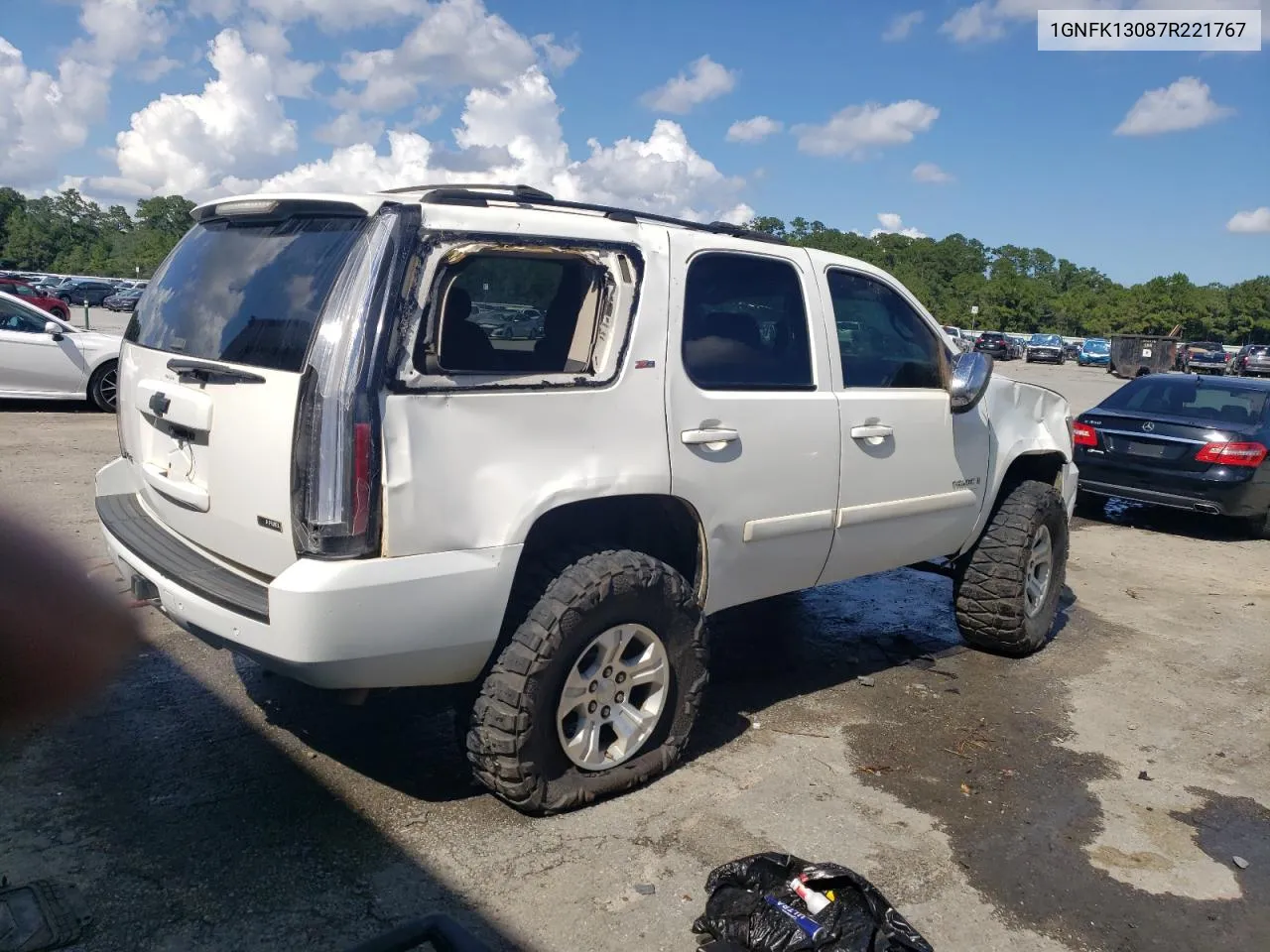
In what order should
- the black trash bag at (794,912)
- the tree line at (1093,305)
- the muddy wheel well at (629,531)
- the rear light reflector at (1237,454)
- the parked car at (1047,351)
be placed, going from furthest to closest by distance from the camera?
the tree line at (1093,305)
the parked car at (1047,351)
the rear light reflector at (1237,454)
the muddy wheel well at (629,531)
the black trash bag at (794,912)

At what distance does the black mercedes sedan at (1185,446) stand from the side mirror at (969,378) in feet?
16.3

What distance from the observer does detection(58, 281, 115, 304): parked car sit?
49.8 metres

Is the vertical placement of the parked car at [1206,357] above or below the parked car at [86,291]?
below

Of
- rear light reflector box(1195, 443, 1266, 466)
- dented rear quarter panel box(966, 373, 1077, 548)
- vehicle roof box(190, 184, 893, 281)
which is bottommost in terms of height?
rear light reflector box(1195, 443, 1266, 466)

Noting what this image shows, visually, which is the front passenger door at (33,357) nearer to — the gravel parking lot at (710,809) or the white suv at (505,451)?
the gravel parking lot at (710,809)

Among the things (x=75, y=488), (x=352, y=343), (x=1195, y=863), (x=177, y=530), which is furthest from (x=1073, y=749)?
(x=75, y=488)

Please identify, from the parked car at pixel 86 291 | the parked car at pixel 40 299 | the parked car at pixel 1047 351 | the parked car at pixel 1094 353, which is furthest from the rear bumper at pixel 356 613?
the parked car at pixel 1094 353

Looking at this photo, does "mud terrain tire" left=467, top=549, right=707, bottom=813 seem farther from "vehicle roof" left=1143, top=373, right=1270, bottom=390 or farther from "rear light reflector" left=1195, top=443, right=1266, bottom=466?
"vehicle roof" left=1143, top=373, right=1270, bottom=390

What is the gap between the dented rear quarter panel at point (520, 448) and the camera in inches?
116

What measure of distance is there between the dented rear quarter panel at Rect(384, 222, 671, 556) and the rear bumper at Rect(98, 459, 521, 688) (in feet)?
0.28

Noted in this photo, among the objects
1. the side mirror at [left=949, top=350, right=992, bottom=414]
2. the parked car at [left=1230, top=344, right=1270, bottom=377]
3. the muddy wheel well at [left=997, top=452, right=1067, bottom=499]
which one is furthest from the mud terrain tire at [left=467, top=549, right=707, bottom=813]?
the parked car at [left=1230, top=344, right=1270, bottom=377]

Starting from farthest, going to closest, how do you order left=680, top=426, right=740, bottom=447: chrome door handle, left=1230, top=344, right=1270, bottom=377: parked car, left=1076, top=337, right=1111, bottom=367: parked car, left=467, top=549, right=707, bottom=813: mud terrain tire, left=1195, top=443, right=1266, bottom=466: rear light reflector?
1. left=1076, top=337, right=1111, bottom=367: parked car
2. left=1230, top=344, right=1270, bottom=377: parked car
3. left=1195, top=443, right=1266, bottom=466: rear light reflector
4. left=680, top=426, right=740, bottom=447: chrome door handle
5. left=467, top=549, right=707, bottom=813: mud terrain tire

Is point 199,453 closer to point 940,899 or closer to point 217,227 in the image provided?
point 217,227

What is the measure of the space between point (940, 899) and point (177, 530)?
282cm
